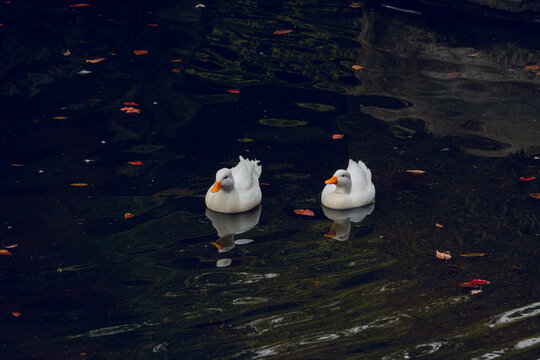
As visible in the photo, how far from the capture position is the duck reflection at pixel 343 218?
731 centimetres

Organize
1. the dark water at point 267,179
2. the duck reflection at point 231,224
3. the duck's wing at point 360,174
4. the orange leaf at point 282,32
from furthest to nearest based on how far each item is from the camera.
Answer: the orange leaf at point 282,32 < the duck's wing at point 360,174 < the duck reflection at point 231,224 < the dark water at point 267,179

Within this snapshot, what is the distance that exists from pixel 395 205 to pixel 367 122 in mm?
2195

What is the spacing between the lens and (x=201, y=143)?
9.11 m

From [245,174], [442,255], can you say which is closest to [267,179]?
[245,174]

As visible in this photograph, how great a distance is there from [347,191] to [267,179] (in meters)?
1.01

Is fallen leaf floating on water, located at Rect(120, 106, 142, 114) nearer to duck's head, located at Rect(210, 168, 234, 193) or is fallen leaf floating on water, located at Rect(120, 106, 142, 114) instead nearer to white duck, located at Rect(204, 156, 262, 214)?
white duck, located at Rect(204, 156, 262, 214)

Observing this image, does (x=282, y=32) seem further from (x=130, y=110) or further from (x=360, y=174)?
(x=360, y=174)

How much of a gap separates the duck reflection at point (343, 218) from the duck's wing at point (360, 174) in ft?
0.85

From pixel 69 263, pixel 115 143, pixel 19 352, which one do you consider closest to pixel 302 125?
pixel 115 143

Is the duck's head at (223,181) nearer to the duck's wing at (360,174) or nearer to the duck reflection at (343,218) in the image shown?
the duck reflection at (343,218)

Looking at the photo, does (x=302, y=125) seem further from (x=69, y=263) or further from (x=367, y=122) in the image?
(x=69, y=263)

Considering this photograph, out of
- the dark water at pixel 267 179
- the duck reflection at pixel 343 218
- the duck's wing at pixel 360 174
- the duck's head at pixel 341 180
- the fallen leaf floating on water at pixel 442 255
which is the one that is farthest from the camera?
the duck's wing at pixel 360 174

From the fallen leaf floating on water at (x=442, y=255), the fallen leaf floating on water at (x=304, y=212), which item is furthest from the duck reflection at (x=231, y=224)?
the fallen leaf floating on water at (x=442, y=255)

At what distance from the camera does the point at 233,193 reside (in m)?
7.59
